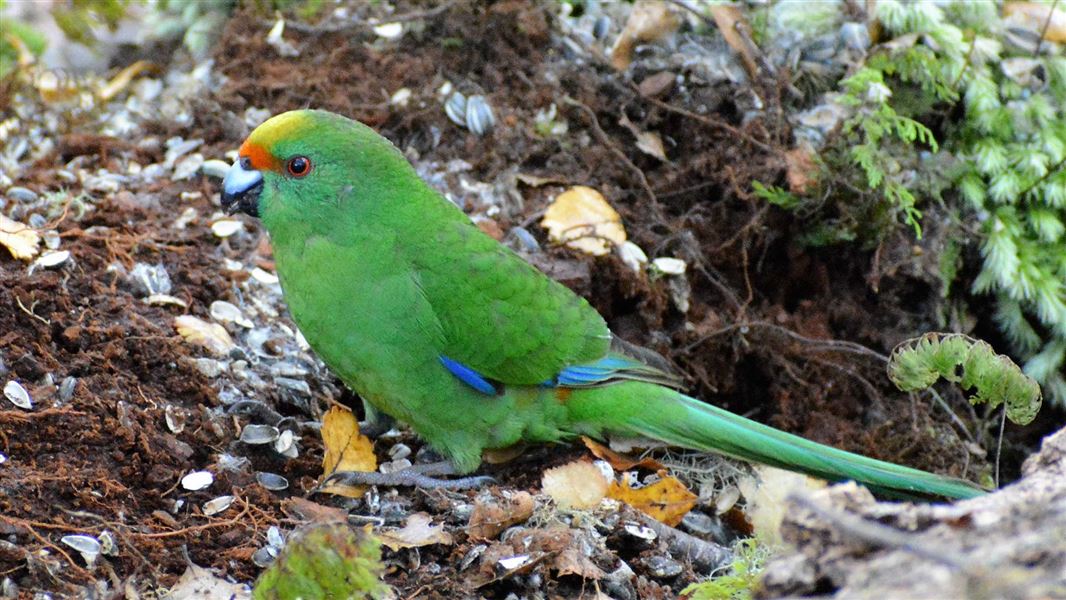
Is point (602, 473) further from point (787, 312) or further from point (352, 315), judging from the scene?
point (787, 312)

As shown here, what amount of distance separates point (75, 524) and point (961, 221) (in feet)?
12.8

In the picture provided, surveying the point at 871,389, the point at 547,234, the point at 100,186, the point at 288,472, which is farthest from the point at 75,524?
the point at 871,389

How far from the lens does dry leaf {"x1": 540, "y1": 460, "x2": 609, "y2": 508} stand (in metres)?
3.56

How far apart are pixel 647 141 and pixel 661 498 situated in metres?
1.98

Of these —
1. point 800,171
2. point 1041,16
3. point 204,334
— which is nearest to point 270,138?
point 204,334

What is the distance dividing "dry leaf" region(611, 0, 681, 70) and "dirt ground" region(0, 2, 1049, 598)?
0.09 meters

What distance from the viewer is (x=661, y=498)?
148 inches

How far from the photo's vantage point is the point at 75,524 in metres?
3.00

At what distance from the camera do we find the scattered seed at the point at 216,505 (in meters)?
3.30

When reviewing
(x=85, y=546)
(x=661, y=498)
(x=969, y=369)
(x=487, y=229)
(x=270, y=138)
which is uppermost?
(x=270, y=138)

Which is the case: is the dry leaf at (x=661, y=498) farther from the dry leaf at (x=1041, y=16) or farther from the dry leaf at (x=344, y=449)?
the dry leaf at (x=1041, y=16)

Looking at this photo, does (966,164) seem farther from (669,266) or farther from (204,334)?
(204,334)

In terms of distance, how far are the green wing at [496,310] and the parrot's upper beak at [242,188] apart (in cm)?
57

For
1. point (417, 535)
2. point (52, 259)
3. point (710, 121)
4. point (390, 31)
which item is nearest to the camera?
point (417, 535)
